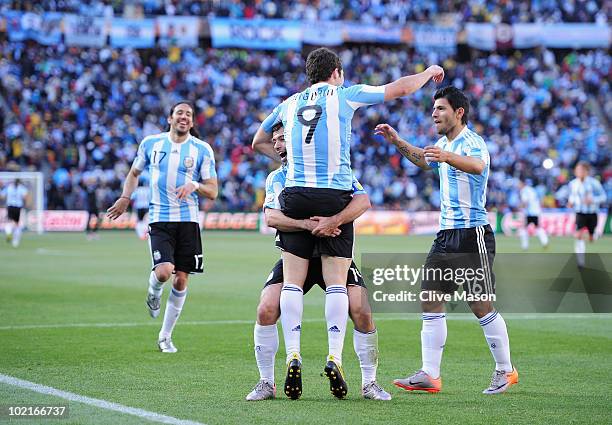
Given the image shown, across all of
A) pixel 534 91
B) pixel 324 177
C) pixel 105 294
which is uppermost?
pixel 534 91

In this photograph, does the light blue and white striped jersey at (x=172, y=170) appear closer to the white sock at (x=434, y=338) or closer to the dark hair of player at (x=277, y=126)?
the dark hair of player at (x=277, y=126)

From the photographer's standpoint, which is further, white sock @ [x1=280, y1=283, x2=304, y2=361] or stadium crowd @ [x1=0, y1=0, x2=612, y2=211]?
stadium crowd @ [x1=0, y1=0, x2=612, y2=211]

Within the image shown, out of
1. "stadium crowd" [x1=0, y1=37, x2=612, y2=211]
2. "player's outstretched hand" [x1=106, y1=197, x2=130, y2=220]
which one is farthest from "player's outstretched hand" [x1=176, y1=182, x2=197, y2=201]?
"stadium crowd" [x1=0, y1=37, x2=612, y2=211]

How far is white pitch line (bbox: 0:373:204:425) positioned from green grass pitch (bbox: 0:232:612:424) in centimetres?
10

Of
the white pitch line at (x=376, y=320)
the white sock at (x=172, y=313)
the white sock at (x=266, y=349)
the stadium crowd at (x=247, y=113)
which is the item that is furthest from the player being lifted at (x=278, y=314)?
the stadium crowd at (x=247, y=113)

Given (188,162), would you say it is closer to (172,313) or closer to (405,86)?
(172,313)

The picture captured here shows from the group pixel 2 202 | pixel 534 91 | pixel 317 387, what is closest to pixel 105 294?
pixel 317 387

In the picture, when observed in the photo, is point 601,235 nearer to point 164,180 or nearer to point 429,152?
point 164,180

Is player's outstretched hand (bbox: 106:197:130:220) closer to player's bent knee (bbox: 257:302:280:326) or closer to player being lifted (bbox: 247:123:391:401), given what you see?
player being lifted (bbox: 247:123:391:401)

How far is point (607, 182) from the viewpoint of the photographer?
135 feet

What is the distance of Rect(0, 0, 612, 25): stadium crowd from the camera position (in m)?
45.8

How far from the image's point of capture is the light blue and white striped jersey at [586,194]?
23.4 meters

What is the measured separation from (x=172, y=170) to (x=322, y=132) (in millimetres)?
4213

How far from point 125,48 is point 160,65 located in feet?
5.78
